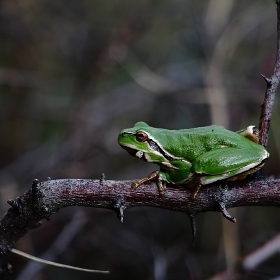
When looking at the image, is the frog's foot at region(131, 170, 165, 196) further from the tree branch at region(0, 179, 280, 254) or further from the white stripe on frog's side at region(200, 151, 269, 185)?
the white stripe on frog's side at region(200, 151, 269, 185)

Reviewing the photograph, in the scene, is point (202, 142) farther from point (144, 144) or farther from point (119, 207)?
point (119, 207)

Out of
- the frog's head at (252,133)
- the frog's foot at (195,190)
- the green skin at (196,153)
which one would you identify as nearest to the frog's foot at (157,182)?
the green skin at (196,153)

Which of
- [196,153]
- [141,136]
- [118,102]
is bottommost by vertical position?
[196,153]

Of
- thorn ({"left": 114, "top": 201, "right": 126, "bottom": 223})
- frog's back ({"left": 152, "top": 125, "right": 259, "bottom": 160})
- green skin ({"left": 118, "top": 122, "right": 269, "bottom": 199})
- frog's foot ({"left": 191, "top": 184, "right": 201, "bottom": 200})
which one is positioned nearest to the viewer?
thorn ({"left": 114, "top": 201, "right": 126, "bottom": 223})

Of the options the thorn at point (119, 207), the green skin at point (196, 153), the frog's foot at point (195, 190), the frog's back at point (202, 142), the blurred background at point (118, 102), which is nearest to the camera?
the thorn at point (119, 207)

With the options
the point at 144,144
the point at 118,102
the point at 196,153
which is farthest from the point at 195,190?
the point at 118,102

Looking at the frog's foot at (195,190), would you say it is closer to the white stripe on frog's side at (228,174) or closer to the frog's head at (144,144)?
the white stripe on frog's side at (228,174)

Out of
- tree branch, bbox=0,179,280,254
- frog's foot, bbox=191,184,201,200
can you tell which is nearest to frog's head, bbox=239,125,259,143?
tree branch, bbox=0,179,280,254

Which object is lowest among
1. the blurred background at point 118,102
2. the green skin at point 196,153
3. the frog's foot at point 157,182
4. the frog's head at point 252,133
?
the frog's foot at point 157,182
